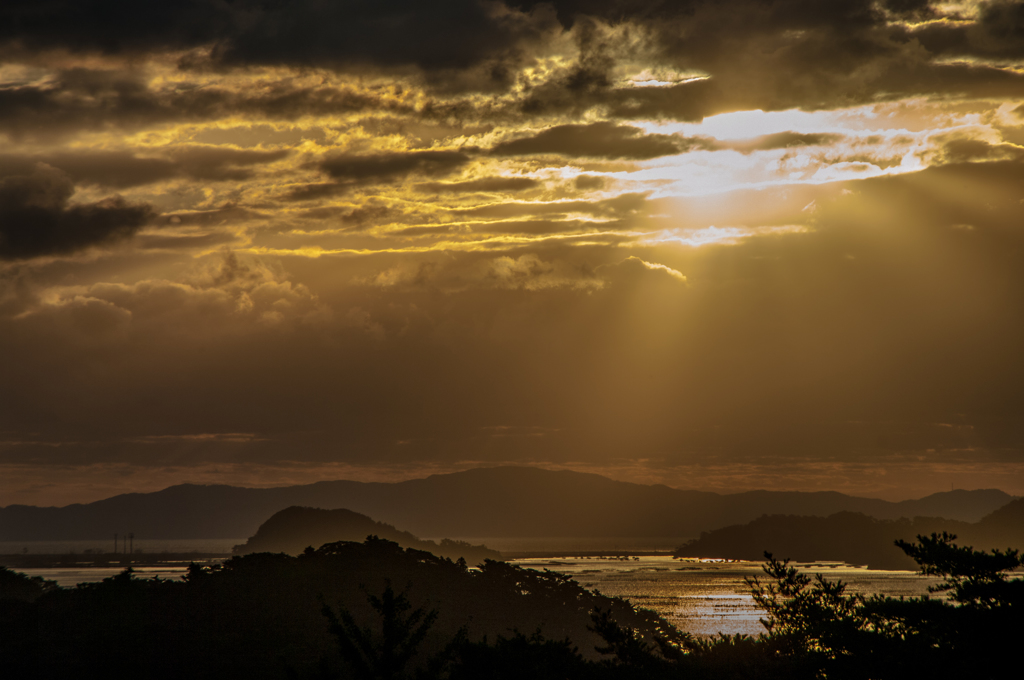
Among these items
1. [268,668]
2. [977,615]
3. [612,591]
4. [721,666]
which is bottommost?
[612,591]

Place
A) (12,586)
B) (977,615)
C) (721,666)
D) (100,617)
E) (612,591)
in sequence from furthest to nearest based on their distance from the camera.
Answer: (612,591) → (12,586) → (100,617) → (721,666) → (977,615)

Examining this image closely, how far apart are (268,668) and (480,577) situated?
3612 centimetres

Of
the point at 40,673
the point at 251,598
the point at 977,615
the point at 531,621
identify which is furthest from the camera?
the point at 531,621

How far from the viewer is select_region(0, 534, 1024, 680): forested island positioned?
29016 millimetres

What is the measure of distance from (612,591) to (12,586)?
10750 cm

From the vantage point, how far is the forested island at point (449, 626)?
29016 millimetres

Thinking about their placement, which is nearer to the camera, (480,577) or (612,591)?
(480,577)

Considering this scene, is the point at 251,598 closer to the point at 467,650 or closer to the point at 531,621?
the point at 531,621

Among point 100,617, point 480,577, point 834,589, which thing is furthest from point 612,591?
point 834,589

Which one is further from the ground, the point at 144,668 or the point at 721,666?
the point at 721,666

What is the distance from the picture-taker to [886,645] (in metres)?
29.4

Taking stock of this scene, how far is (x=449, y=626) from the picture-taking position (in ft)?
255

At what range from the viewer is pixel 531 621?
86000 millimetres

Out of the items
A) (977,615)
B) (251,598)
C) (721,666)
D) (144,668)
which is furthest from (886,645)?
(251,598)
